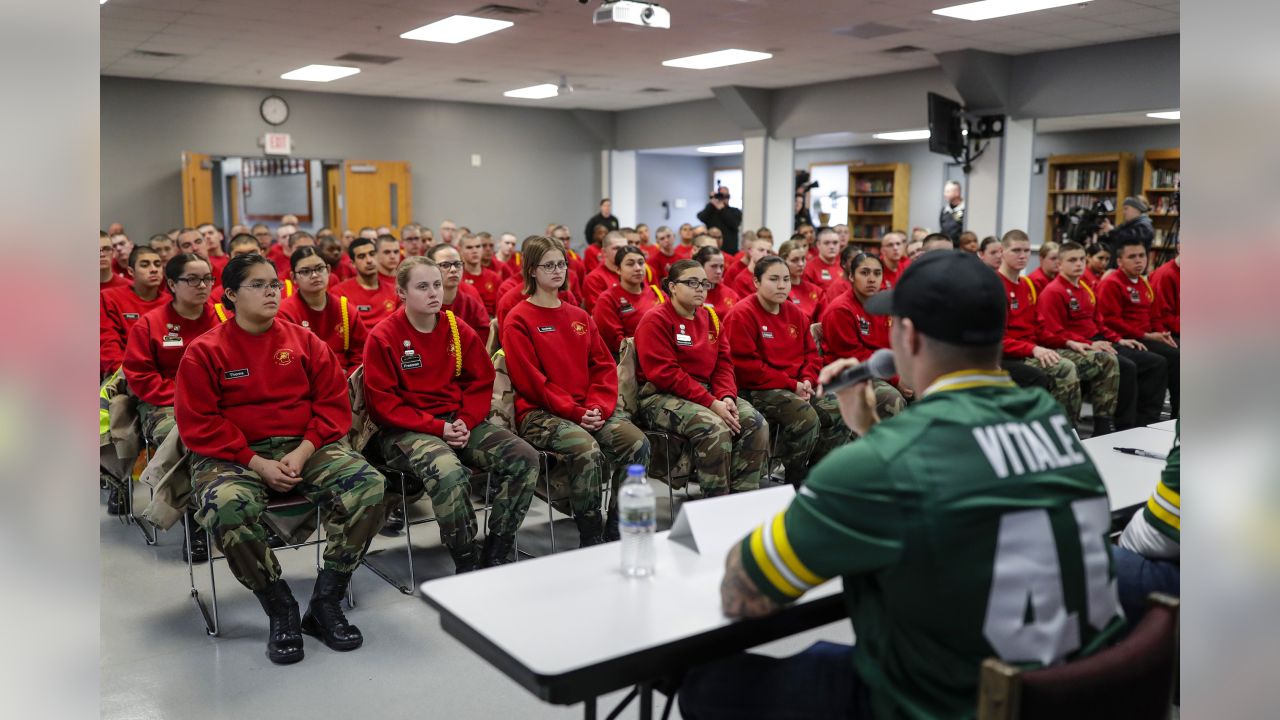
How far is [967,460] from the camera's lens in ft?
4.61

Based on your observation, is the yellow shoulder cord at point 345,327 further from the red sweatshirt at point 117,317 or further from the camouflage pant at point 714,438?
the camouflage pant at point 714,438

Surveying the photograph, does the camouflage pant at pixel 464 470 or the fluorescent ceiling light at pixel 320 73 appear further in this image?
the fluorescent ceiling light at pixel 320 73

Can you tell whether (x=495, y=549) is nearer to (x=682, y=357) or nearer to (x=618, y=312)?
(x=682, y=357)

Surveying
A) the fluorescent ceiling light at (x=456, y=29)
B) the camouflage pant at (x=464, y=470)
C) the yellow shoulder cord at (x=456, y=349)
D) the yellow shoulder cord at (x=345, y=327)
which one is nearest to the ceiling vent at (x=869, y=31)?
the fluorescent ceiling light at (x=456, y=29)

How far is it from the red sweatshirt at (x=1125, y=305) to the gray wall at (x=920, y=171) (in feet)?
30.1

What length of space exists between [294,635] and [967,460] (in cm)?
246

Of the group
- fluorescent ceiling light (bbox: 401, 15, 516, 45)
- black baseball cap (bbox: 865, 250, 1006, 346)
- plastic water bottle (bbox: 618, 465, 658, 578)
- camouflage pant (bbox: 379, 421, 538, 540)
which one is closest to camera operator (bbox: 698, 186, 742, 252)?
fluorescent ceiling light (bbox: 401, 15, 516, 45)

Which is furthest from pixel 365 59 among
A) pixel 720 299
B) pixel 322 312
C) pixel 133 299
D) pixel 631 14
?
pixel 322 312

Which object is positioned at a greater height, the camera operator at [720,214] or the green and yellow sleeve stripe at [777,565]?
the camera operator at [720,214]

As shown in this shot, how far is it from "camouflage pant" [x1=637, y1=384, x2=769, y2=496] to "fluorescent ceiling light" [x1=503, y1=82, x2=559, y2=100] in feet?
29.0

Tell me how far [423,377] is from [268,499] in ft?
2.55

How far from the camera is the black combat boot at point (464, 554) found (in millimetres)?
3619
